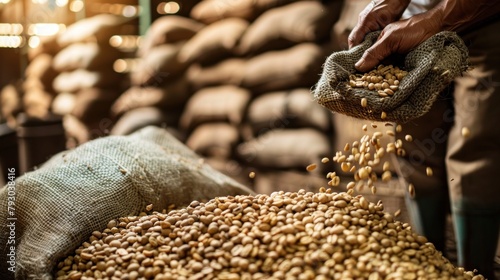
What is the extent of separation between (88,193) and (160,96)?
245cm

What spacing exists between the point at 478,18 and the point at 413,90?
418mm

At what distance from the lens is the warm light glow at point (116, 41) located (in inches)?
161

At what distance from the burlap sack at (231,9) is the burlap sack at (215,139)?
63 centimetres

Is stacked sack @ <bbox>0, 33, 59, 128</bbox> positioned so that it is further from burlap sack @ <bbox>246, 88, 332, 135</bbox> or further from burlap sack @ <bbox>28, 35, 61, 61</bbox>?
burlap sack @ <bbox>246, 88, 332, 135</bbox>

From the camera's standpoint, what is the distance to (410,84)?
1096 millimetres

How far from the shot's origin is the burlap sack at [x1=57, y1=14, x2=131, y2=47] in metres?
3.96

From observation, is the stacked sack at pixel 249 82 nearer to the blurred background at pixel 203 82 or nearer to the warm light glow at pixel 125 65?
the blurred background at pixel 203 82

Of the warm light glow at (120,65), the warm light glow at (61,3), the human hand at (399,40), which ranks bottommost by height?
the human hand at (399,40)

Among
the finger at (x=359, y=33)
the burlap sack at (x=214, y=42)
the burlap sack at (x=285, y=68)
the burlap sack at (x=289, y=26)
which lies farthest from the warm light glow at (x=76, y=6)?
the finger at (x=359, y=33)

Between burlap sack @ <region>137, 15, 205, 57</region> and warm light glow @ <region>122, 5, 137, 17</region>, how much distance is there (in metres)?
0.86

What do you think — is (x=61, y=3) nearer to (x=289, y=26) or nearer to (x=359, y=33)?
(x=289, y=26)

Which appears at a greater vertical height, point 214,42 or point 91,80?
point 214,42

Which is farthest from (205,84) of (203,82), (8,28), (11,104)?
(8,28)

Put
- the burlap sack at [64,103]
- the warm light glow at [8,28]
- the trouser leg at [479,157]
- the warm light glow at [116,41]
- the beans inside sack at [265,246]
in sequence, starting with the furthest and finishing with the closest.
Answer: the warm light glow at [8,28], the burlap sack at [64,103], the warm light glow at [116,41], the trouser leg at [479,157], the beans inside sack at [265,246]
